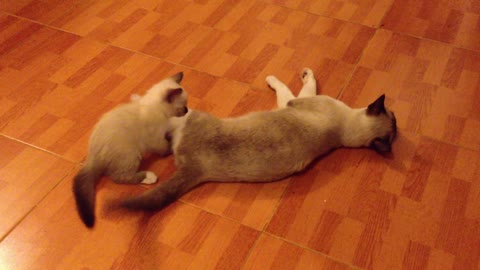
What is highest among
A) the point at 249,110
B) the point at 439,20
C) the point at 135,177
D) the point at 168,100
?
the point at 168,100

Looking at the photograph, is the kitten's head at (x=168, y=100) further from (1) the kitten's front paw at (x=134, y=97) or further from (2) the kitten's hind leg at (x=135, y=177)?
(2) the kitten's hind leg at (x=135, y=177)

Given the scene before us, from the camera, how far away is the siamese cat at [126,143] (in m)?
1.47

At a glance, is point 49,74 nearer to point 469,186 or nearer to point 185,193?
point 185,193

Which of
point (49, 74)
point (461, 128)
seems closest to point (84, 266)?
point (49, 74)

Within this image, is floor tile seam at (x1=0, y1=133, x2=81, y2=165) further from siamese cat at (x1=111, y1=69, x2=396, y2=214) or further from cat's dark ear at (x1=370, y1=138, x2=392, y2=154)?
cat's dark ear at (x1=370, y1=138, x2=392, y2=154)

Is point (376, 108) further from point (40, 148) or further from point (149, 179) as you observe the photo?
point (40, 148)

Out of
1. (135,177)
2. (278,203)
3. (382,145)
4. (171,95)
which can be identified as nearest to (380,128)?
(382,145)

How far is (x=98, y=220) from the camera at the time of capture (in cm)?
151

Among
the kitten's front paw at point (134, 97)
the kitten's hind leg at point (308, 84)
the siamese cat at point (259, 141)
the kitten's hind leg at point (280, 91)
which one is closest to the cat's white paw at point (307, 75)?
the kitten's hind leg at point (308, 84)

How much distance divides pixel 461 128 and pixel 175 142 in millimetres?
1284

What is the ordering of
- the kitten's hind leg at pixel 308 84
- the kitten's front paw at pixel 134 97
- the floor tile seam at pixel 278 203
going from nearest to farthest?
the floor tile seam at pixel 278 203 < the kitten's front paw at pixel 134 97 < the kitten's hind leg at pixel 308 84

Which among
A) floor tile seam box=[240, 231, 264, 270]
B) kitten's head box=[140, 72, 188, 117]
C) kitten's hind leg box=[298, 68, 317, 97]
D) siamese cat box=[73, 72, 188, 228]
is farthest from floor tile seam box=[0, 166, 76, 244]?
kitten's hind leg box=[298, 68, 317, 97]

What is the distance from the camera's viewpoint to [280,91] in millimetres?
1946

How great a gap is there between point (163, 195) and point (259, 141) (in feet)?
1.31
